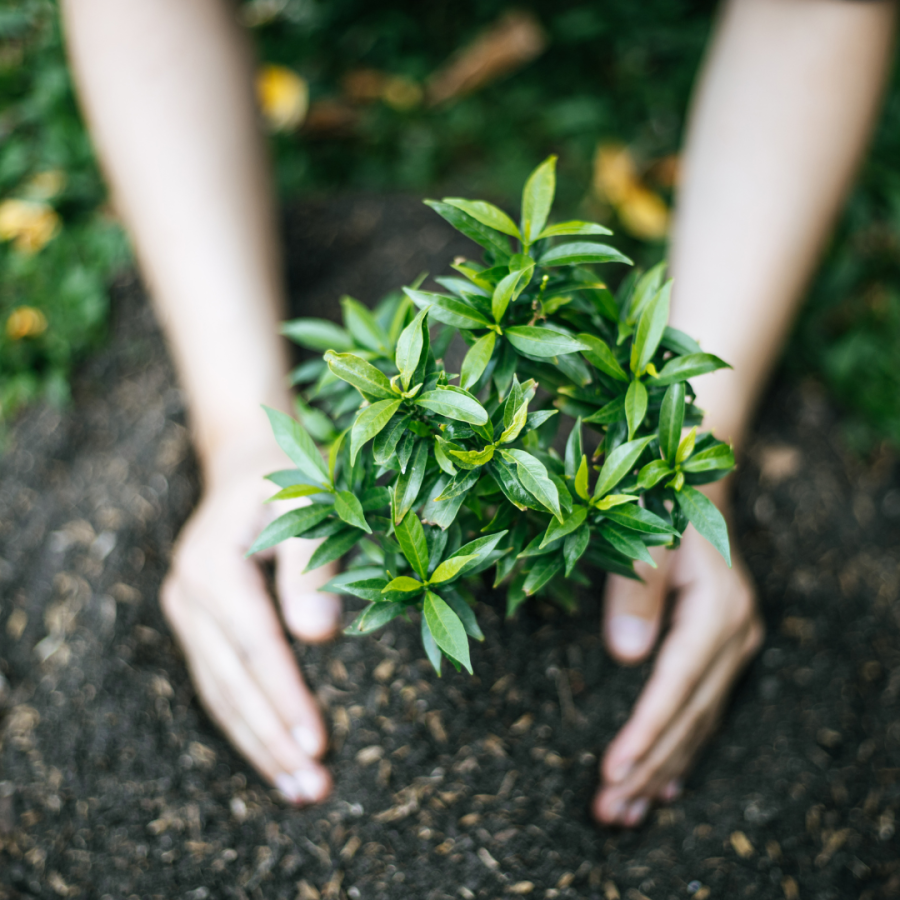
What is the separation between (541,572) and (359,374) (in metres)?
0.43

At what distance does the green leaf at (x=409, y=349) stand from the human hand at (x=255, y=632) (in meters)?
0.70

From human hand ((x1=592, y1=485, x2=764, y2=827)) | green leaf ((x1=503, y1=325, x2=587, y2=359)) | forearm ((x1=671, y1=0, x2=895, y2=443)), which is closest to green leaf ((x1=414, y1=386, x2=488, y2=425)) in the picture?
green leaf ((x1=503, y1=325, x2=587, y2=359))

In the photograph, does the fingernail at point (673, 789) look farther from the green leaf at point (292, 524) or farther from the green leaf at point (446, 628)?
the green leaf at point (292, 524)

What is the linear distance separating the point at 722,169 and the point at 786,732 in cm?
157

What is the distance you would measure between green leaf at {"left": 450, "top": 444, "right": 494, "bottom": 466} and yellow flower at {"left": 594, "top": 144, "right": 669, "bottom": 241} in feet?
7.20

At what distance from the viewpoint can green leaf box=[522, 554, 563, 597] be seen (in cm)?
118

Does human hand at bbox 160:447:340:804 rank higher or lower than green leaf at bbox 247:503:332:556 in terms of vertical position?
lower

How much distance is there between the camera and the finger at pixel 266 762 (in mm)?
1706

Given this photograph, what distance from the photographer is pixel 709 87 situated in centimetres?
226

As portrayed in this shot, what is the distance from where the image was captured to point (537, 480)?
41.1 inches

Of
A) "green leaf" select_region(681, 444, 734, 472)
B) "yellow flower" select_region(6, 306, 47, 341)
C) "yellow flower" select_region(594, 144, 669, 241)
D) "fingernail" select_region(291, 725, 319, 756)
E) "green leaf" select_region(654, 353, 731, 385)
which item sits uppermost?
"green leaf" select_region(654, 353, 731, 385)

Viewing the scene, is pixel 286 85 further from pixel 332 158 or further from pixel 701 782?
pixel 701 782

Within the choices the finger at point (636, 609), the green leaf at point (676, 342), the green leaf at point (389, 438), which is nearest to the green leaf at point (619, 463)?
the green leaf at point (676, 342)

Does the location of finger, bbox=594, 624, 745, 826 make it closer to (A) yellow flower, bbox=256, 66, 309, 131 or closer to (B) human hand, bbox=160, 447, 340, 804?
(B) human hand, bbox=160, 447, 340, 804
